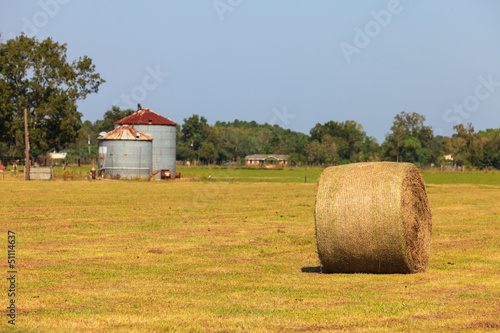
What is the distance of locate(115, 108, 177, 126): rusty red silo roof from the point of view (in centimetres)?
8062

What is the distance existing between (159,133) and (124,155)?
591 cm

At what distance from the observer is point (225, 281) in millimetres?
15023

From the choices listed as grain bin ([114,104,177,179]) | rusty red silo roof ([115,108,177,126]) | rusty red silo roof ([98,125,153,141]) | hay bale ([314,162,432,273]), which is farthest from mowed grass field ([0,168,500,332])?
rusty red silo roof ([115,108,177,126])

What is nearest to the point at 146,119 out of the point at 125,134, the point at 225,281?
the point at 125,134

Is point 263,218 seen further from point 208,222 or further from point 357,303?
point 357,303

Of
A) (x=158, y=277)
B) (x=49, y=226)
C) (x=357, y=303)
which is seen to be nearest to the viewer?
(x=357, y=303)

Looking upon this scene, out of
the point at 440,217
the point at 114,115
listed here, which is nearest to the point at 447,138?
the point at 114,115

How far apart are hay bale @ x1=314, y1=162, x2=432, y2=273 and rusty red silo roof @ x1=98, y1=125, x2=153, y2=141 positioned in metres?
62.5

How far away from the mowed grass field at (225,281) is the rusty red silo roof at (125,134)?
48.3 metres

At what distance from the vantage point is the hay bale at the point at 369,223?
15570 millimetres

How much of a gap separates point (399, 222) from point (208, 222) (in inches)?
541

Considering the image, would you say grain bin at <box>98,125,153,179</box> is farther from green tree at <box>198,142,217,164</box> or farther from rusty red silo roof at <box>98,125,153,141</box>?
green tree at <box>198,142,217,164</box>

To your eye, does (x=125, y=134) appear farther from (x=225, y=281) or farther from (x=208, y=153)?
(x=208, y=153)

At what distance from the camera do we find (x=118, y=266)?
56.0 ft
